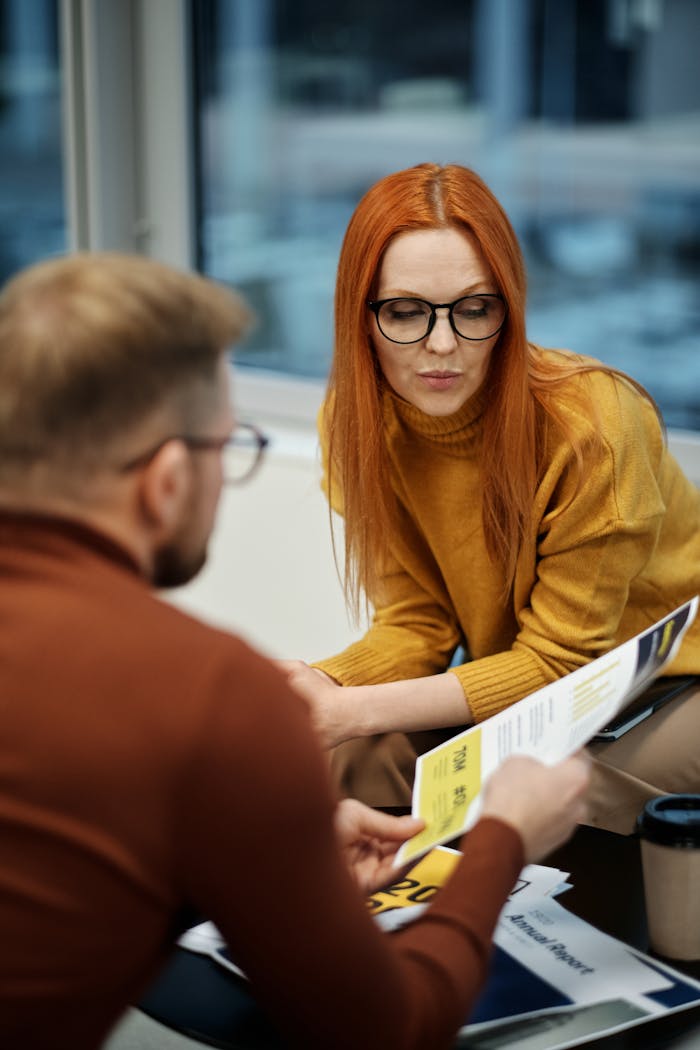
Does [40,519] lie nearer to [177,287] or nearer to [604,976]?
[177,287]

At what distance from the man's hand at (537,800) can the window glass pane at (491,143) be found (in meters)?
1.95

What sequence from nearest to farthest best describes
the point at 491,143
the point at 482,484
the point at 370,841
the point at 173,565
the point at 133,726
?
the point at 133,726
the point at 173,565
the point at 370,841
the point at 482,484
the point at 491,143

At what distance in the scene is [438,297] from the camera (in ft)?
5.68

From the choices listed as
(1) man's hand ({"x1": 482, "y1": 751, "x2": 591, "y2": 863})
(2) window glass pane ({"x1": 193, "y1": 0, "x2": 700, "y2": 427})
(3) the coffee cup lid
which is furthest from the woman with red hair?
(2) window glass pane ({"x1": 193, "y1": 0, "x2": 700, "y2": 427})

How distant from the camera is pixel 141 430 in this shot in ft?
3.05

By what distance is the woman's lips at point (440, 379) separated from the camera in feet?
5.80

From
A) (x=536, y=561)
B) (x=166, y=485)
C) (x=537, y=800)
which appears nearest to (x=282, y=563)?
(x=536, y=561)

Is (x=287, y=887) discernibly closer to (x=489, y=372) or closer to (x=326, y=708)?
(x=326, y=708)

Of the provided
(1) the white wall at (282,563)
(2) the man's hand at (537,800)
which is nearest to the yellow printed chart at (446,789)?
(2) the man's hand at (537,800)

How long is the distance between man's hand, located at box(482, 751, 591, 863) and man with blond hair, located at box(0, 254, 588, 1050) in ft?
0.57

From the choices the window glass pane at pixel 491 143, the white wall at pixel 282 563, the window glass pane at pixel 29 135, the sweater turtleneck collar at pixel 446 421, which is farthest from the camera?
the window glass pane at pixel 29 135

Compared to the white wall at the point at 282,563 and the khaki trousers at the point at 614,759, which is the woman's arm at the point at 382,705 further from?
the white wall at the point at 282,563

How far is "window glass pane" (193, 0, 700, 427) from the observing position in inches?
113

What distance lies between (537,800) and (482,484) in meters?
0.79
